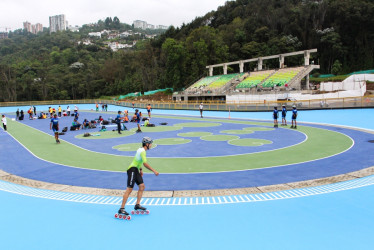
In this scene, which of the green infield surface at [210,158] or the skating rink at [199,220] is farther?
the green infield surface at [210,158]

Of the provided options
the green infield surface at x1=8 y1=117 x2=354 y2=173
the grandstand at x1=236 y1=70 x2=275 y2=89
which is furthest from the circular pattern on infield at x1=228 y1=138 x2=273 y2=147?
the grandstand at x1=236 y1=70 x2=275 y2=89

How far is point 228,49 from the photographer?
3511 inches

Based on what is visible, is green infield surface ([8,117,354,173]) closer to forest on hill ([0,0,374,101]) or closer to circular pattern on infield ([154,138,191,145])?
circular pattern on infield ([154,138,191,145])

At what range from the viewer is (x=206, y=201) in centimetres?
803

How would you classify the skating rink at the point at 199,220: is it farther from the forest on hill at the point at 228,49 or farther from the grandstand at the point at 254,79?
the forest on hill at the point at 228,49

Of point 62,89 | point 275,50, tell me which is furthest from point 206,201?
point 62,89

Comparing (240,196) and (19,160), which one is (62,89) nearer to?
(19,160)

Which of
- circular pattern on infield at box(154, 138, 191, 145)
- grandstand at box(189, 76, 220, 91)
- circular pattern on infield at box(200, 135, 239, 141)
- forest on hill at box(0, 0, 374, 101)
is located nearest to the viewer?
circular pattern on infield at box(154, 138, 191, 145)

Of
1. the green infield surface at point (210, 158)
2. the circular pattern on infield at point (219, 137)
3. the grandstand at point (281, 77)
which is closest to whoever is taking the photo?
the green infield surface at point (210, 158)

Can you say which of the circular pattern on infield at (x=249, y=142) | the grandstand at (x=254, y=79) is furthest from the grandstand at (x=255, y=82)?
the circular pattern on infield at (x=249, y=142)

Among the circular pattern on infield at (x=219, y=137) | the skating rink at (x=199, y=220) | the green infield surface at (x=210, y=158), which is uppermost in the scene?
the circular pattern on infield at (x=219, y=137)

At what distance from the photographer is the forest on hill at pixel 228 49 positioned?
75.2 m

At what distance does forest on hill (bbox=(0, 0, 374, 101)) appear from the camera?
247ft

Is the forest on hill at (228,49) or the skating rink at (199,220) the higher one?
the forest on hill at (228,49)
